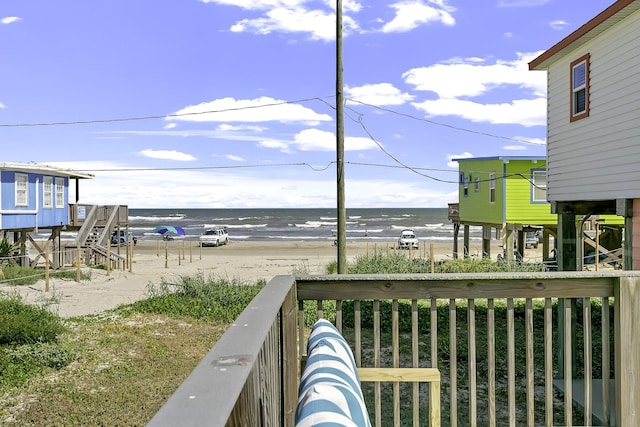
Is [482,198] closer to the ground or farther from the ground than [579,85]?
closer to the ground

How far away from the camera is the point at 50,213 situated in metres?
28.8

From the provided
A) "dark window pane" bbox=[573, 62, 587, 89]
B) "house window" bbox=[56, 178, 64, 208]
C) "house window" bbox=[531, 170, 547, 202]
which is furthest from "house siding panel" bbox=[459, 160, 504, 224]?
"house window" bbox=[56, 178, 64, 208]

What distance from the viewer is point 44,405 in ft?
26.3

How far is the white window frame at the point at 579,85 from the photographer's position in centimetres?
1044

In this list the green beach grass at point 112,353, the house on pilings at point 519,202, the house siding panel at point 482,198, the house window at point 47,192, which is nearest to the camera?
the green beach grass at point 112,353

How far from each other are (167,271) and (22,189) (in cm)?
813

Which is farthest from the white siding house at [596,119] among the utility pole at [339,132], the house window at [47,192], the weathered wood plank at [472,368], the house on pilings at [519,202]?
the house window at [47,192]

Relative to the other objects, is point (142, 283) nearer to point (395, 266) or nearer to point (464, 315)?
point (395, 266)

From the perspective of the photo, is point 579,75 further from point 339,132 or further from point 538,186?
point 538,186

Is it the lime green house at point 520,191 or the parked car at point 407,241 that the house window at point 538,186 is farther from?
the parked car at point 407,241

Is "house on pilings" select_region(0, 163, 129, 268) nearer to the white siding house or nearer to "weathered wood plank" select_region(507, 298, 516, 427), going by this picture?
the white siding house

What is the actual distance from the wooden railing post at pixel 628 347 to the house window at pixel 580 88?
7.68m

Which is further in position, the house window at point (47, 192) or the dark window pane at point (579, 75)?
the house window at point (47, 192)

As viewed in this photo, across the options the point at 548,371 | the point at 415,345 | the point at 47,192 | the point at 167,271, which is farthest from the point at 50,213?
the point at 548,371
